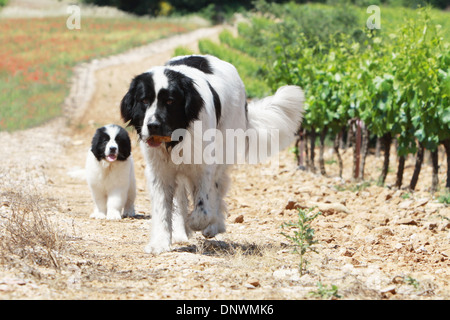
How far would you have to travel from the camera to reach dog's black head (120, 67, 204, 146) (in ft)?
18.6

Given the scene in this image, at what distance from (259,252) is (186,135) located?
4.05ft

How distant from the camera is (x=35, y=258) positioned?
4969mm

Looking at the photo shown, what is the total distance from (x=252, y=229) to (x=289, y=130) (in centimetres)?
122

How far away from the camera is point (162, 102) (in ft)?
18.9

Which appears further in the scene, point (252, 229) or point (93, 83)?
point (93, 83)

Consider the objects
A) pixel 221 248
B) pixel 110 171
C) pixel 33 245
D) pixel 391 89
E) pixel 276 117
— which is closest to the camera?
pixel 33 245

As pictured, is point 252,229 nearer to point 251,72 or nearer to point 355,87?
point 355,87

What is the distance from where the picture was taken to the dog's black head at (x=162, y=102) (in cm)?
568

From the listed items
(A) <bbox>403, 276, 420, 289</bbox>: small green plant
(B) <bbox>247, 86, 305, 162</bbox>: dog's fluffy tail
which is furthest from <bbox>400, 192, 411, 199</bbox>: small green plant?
(A) <bbox>403, 276, 420, 289</bbox>: small green plant

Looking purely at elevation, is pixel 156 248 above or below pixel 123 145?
below

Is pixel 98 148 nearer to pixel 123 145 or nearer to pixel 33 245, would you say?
pixel 123 145

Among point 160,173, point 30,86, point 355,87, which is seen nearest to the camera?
point 160,173

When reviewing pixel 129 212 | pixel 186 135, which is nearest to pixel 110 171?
pixel 129 212

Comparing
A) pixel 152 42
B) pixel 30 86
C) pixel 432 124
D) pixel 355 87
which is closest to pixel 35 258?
pixel 432 124
